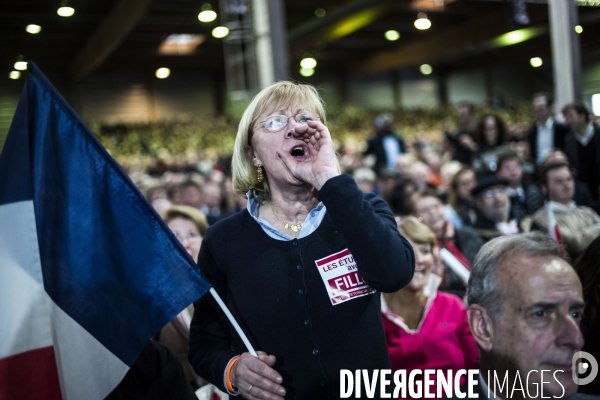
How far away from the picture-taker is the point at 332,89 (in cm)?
2339

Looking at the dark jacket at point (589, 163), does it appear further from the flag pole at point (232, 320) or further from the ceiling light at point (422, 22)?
the ceiling light at point (422, 22)

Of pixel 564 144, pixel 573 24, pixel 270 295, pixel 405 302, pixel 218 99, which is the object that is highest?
pixel 218 99

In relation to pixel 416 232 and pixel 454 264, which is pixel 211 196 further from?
pixel 416 232

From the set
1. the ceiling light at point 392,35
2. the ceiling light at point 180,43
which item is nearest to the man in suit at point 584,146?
the ceiling light at point 180,43

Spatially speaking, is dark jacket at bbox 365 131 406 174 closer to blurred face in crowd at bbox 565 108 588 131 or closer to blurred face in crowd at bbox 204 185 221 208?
blurred face in crowd at bbox 204 185 221 208

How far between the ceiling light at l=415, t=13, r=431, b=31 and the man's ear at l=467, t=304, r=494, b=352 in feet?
55.0

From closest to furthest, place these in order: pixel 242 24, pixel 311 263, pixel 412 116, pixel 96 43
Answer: pixel 311 263 < pixel 242 24 < pixel 96 43 < pixel 412 116

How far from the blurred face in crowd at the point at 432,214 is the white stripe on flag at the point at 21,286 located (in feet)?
10.8

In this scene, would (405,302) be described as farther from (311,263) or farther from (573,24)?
(573,24)

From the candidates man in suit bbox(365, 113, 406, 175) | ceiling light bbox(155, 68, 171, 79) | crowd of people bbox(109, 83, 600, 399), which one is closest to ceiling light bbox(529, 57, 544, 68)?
man in suit bbox(365, 113, 406, 175)

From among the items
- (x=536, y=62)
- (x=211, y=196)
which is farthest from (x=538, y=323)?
(x=536, y=62)

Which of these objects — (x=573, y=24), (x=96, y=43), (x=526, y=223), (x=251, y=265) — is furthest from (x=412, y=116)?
(x=251, y=265)

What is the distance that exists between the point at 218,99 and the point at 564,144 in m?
16.0

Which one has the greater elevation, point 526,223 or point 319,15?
point 319,15
